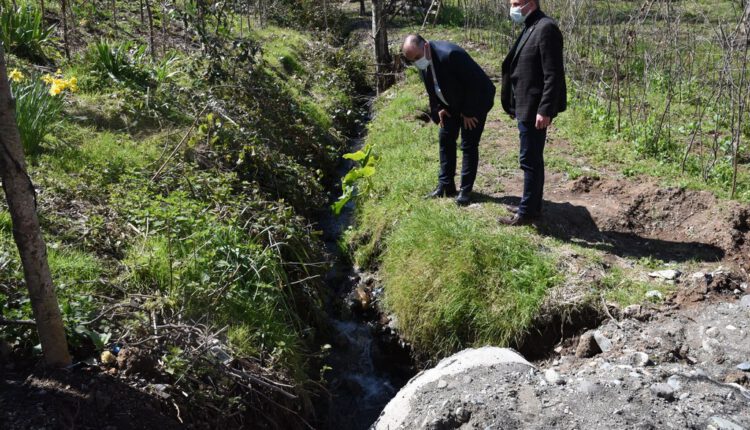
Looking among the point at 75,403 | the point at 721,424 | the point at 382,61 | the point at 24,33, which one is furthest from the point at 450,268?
the point at 382,61

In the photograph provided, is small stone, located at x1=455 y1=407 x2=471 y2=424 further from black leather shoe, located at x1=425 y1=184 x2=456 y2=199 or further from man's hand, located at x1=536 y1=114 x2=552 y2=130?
black leather shoe, located at x1=425 y1=184 x2=456 y2=199

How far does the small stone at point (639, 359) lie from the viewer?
11.2 feet

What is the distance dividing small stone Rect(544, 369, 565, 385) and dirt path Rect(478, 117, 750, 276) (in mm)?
1609

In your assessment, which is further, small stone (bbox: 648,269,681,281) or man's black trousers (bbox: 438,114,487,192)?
man's black trousers (bbox: 438,114,487,192)

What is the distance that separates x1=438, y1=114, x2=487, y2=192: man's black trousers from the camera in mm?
5277

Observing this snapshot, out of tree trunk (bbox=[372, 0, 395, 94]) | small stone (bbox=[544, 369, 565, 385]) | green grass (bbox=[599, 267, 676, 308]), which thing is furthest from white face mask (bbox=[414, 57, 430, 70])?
tree trunk (bbox=[372, 0, 395, 94])

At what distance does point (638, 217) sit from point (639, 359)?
82.7 inches

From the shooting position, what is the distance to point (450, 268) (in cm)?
463

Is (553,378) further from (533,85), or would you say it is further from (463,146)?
(463,146)

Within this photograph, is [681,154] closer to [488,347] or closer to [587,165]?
[587,165]

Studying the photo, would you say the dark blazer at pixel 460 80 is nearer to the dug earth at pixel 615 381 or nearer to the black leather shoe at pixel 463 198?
the black leather shoe at pixel 463 198

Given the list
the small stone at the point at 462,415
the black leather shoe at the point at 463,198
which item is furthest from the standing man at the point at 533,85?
the small stone at the point at 462,415

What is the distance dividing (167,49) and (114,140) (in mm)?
3394

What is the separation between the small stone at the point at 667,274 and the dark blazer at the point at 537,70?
1.35m
